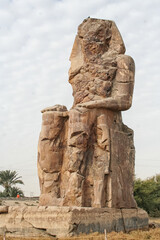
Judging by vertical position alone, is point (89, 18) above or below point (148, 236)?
above

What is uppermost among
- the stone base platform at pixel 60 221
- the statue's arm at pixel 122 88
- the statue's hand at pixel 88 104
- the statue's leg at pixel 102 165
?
the statue's arm at pixel 122 88

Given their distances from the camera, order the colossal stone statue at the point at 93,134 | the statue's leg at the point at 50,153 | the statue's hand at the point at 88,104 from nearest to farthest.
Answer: the colossal stone statue at the point at 93,134, the statue's hand at the point at 88,104, the statue's leg at the point at 50,153

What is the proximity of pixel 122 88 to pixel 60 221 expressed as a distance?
3340 millimetres

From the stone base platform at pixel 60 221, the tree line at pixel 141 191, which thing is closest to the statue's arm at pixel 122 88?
the stone base platform at pixel 60 221

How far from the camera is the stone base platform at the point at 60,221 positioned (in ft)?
22.7

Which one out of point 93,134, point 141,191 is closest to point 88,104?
point 93,134

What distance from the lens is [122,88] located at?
8.63 m

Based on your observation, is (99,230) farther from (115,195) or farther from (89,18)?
(89,18)

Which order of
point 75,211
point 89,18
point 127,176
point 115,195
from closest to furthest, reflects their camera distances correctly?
point 75,211 → point 115,195 → point 127,176 → point 89,18

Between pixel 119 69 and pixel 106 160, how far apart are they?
2172mm

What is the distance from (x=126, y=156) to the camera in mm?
8656

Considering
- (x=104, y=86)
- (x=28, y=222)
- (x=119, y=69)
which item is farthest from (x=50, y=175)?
(x=119, y=69)

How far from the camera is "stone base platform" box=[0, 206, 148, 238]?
6918 mm

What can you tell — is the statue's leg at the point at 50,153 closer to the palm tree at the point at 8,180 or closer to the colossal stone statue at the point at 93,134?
the colossal stone statue at the point at 93,134
